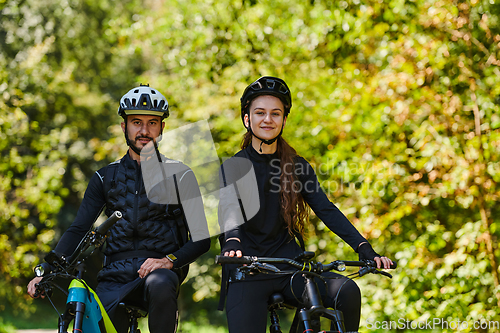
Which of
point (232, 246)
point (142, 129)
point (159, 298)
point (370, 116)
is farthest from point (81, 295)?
point (370, 116)

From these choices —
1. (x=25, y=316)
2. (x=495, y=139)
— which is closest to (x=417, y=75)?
(x=495, y=139)

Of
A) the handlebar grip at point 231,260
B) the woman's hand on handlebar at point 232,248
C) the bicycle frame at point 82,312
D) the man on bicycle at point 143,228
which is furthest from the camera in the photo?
the man on bicycle at point 143,228

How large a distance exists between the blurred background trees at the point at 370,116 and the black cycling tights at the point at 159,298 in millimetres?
3451

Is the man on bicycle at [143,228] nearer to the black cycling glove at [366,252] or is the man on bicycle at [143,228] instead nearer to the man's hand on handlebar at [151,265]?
the man's hand on handlebar at [151,265]

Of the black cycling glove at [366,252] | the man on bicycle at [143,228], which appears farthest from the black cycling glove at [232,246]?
the black cycling glove at [366,252]

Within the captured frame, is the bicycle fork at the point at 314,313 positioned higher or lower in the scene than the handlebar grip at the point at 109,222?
lower

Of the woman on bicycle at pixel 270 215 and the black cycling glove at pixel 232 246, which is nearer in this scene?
the black cycling glove at pixel 232 246

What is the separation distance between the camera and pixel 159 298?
3277mm

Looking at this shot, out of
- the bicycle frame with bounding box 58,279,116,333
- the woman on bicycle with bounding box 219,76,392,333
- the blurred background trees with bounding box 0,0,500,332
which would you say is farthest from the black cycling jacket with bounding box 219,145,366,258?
the blurred background trees with bounding box 0,0,500,332

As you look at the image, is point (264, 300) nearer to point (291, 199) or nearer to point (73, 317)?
point (291, 199)

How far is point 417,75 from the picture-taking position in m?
6.07

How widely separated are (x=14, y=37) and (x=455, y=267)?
1038 cm

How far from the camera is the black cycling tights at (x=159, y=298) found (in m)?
3.28

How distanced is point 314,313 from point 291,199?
3.16 feet
